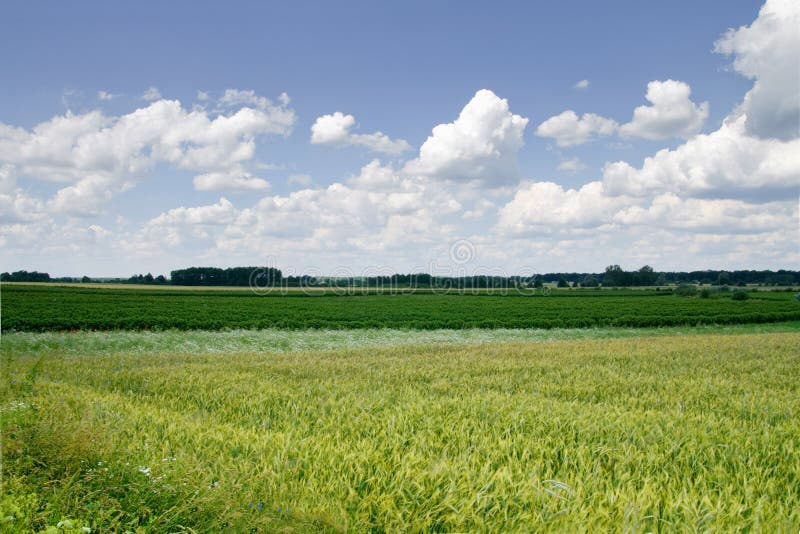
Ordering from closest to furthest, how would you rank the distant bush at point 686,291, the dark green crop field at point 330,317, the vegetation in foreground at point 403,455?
the vegetation in foreground at point 403,455
the dark green crop field at point 330,317
the distant bush at point 686,291

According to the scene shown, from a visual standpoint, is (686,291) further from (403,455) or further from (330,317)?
(403,455)

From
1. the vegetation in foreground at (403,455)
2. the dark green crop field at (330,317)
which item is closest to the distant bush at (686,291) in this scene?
the dark green crop field at (330,317)

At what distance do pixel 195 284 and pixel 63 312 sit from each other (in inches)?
2515

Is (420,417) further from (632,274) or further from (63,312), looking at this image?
(632,274)

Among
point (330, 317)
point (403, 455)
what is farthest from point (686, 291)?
point (403, 455)

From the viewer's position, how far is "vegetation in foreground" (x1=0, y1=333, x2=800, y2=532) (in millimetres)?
3592

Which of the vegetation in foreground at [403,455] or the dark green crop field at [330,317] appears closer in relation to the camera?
the vegetation in foreground at [403,455]

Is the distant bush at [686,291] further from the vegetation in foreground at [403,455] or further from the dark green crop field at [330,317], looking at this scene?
the vegetation in foreground at [403,455]

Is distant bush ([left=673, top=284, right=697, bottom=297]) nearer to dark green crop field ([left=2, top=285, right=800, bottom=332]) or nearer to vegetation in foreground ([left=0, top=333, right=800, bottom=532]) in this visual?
dark green crop field ([left=2, top=285, right=800, bottom=332])

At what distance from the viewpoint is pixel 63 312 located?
33750 millimetres

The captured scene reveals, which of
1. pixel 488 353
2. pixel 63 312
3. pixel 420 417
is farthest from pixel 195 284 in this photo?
pixel 420 417

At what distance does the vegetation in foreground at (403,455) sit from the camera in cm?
359

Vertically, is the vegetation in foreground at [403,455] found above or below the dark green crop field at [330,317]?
above

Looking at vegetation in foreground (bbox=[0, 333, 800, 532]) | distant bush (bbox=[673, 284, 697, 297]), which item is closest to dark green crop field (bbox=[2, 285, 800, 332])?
vegetation in foreground (bbox=[0, 333, 800, 532])
